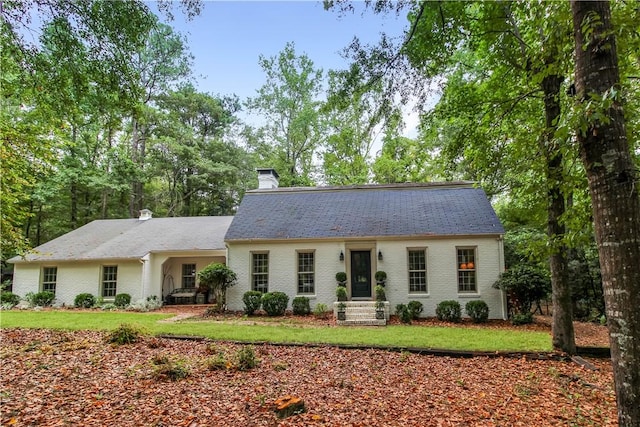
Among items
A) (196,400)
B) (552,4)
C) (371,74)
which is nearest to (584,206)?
(552,4)

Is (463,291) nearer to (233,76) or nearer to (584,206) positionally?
(584,206)

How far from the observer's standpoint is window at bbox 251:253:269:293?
14102 millimetres

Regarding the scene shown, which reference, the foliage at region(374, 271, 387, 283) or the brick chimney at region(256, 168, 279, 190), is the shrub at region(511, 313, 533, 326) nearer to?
the foliage at region(374, 271, 387, 283)

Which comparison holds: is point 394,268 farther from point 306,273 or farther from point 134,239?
point 134,239

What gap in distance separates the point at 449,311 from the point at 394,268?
2393mm

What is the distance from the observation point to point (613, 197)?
9.36 feet

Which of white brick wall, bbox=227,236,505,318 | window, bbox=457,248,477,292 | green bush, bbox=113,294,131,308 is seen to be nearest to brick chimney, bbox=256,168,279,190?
white brick wall, bbox=227,236,505,318

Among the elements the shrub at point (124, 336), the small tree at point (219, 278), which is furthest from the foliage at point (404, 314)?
the shrub at point (124, 336)

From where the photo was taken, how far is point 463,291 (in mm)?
12633

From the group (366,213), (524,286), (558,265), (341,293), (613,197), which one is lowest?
(341,293)

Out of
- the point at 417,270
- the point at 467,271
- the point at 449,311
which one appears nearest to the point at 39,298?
the point at 417,270

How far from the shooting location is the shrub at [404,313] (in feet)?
38.0

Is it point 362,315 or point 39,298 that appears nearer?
point 362,315

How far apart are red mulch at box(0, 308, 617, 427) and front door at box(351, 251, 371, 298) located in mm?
6342
